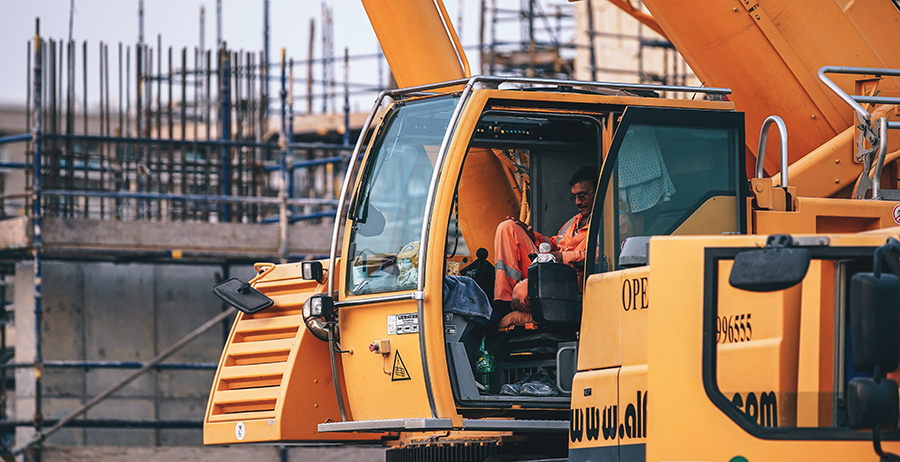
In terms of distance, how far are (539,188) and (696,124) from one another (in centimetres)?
196

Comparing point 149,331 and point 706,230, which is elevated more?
point 706,230

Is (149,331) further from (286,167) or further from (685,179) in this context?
(685,179)

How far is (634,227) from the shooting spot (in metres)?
5.98

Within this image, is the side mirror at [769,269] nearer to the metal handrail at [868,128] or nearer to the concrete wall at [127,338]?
A: the metal handrail at [868,128]

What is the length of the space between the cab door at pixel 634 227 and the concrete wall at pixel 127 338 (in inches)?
410

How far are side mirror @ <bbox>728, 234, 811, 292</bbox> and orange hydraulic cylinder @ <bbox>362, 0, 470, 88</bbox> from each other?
4.66 metres

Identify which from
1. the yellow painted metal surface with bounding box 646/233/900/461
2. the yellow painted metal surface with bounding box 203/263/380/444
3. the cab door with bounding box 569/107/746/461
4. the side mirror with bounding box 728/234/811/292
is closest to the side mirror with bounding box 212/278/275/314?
the yellow painted metal surface with bounding box 203/263/380/444

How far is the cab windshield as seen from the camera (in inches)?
262

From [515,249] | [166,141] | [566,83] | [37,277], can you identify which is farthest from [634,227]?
[166,141]

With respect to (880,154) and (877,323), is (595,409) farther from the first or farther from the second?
(880,154)

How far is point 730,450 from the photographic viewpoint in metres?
4.47

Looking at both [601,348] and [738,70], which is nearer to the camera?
[601,348]

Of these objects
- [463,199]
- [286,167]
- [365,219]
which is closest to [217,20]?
[286,167]

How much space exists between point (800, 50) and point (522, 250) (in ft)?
7.14
